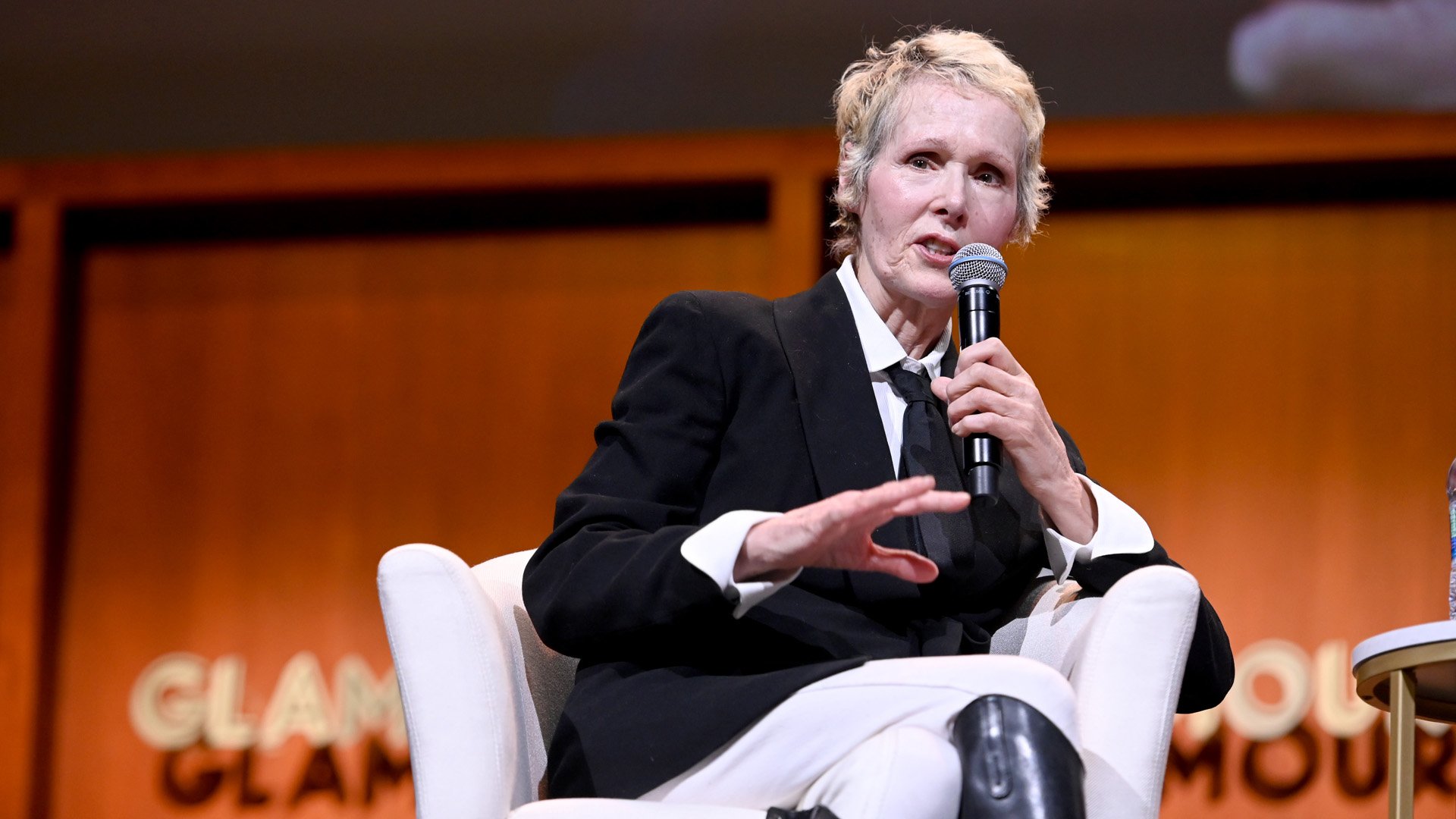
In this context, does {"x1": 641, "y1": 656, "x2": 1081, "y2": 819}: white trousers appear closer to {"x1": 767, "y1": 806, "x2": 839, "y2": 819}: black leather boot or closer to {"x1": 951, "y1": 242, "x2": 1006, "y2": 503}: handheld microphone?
{"x1": 767, "y1": 806, "x2": 839, "y2": 819}: black leather boot

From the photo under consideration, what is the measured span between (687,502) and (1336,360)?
2484 mm

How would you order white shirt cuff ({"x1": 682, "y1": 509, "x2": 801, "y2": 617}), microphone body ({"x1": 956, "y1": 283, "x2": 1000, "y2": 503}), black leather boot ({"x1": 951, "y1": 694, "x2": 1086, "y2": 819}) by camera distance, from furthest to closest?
microphone body ({"x1": 956, "y1": 283, "x2": 1000, "y2": 503}), white shirt cuff ({"x1": 682, "y1": 509, "x2": 801, "y2": 617}), black leather boot ({"x1": 951, "y1": 694, "x2": 1086, "y2": 819})

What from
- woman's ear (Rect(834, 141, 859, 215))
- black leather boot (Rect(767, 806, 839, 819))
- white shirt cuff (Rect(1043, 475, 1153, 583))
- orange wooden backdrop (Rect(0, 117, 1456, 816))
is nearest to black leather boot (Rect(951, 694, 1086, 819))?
black leather boot (Rect(767, 806, 839, 819))

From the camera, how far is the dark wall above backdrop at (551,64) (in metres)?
3.51

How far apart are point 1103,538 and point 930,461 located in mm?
197

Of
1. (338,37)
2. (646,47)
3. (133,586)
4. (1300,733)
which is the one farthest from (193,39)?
Answer: (1300,733)

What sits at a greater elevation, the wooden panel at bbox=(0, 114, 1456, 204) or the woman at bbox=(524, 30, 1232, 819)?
the wooden panel at bbox=(0, 114, 1456, 204)

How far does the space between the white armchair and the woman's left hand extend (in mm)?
180

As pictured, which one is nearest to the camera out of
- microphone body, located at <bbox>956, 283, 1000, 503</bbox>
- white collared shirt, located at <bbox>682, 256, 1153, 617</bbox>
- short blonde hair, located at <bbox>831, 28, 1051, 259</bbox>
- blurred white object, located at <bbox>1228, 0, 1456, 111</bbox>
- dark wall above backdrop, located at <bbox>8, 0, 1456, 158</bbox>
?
microphone body, located at <bbox>956, 283, 1000, 503</bbox>

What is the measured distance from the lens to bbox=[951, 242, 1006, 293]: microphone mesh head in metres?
1.56

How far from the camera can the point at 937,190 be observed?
167 cm

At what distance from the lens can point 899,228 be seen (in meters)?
1.68

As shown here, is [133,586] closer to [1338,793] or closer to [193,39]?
[193,39]

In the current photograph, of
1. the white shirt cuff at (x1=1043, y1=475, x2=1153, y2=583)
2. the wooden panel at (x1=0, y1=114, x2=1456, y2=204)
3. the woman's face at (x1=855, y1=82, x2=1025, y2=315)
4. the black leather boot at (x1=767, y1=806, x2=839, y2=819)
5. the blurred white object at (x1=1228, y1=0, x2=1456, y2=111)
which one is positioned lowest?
the black leather boot at (x1=767, y1=806, x2=839, y2=819)
